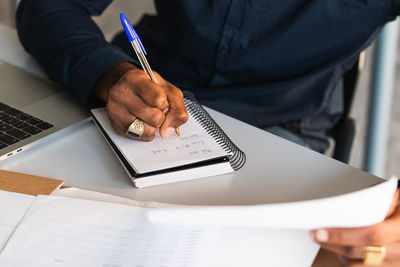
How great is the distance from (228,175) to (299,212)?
0.74 feet

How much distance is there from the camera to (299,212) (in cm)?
44

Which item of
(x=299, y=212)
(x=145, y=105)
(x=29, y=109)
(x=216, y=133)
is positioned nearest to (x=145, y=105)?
(x=145, y=105)

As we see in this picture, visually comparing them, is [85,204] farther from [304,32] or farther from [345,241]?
[304,32]

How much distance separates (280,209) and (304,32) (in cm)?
61

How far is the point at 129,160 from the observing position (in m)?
0.63

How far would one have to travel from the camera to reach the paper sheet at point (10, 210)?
537mm

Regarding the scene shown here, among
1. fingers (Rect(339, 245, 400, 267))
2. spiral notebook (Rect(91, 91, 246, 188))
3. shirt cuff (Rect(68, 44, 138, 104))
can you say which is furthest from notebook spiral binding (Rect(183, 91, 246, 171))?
fingers (Rect(339, 245, 400, 267))

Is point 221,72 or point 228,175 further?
point 221,72

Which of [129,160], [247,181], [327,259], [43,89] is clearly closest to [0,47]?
[43,89]

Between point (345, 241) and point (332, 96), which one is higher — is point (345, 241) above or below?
above

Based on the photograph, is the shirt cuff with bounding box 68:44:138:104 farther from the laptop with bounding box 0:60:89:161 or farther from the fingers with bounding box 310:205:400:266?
the fingers with bounding box 310:205:400:266

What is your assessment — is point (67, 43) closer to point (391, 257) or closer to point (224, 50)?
point (224, 50)

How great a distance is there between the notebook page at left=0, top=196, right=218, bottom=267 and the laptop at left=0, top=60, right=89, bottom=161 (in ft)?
0.56

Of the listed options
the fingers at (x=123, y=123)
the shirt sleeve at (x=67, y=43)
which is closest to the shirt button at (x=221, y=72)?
the shirt sleeve at (x=67, y=43)
